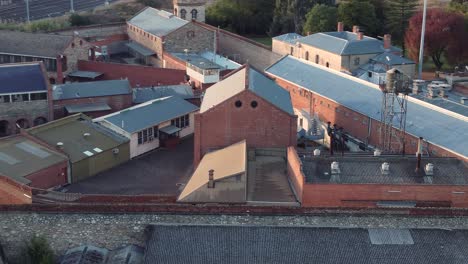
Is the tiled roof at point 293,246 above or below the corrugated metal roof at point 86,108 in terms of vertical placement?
above

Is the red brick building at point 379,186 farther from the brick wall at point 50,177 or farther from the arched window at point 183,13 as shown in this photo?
the arched window at point 183,13

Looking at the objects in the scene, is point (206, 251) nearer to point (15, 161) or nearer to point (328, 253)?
point (328, 253)

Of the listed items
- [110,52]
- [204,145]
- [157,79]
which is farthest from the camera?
[110,52]

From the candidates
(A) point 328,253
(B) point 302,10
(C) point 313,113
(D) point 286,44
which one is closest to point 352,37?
(D) point 286,44

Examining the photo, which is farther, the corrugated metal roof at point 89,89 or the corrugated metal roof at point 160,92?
the corrugated metal roof at point 160,92

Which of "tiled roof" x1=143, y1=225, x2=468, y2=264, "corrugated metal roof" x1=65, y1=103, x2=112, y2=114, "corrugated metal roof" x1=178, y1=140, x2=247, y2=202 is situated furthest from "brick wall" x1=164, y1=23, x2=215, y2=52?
"tiled roof" x1=143, y1=225, x2=468, y2=264

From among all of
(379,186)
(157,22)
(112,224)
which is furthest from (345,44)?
(112,224)

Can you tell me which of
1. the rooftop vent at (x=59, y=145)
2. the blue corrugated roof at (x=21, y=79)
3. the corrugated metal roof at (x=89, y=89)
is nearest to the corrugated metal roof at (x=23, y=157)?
the rooftop vent at (x=59, y=145)
